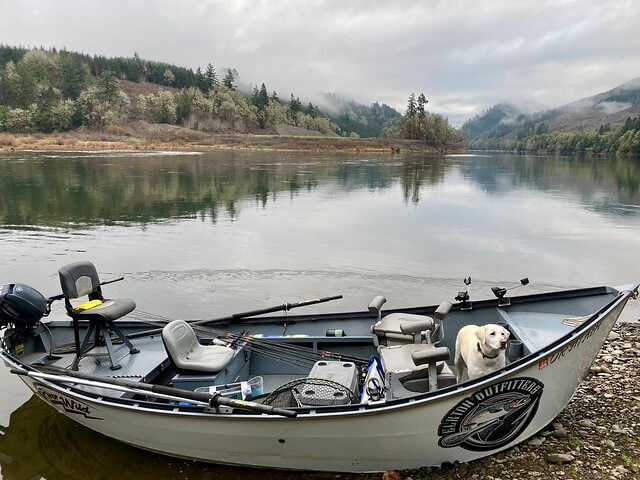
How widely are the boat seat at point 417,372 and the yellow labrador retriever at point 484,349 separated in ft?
0.87

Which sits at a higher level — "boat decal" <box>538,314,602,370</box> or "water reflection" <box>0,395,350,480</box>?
"boat decal" <box>538,314,602,370</box>

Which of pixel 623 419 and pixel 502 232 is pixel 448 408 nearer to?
pixel 623 419

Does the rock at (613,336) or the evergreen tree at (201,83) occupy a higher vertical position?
the evergreen tree at (201,83)

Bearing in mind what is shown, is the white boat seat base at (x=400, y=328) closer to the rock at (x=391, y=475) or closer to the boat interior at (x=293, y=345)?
the boat interior at (x=293, y=345)

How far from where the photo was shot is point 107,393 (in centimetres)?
580

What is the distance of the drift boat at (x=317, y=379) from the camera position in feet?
16.3

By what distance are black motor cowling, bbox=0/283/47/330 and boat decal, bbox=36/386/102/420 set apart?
3.46ft

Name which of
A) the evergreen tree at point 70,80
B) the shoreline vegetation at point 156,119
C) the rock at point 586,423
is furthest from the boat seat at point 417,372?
the evergreen tree at point 70,80

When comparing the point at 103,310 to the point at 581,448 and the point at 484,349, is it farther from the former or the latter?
the point at 581,448

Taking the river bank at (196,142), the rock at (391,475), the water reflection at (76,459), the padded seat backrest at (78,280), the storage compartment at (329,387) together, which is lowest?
the water reflection at (76,459)

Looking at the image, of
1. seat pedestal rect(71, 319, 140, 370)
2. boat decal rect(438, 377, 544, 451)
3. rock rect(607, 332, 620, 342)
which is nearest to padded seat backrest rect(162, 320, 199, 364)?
seat pedestal rect(71, 319, 140, 370)

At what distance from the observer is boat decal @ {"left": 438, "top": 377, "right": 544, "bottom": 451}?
16.1 feet

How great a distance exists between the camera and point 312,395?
536cm

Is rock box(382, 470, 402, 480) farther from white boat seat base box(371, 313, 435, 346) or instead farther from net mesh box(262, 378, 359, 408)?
white boat seat base box(371, 313, 435, 346)
